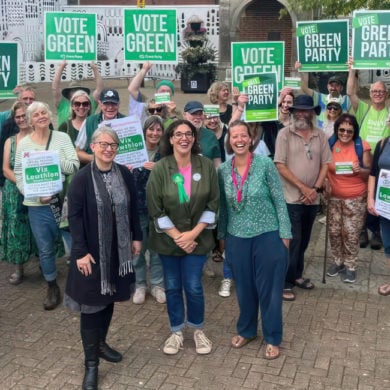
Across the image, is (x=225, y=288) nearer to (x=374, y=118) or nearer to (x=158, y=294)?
(x=158, y=294)

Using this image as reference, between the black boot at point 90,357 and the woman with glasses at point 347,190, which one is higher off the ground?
the woman with glasses at point 347,190

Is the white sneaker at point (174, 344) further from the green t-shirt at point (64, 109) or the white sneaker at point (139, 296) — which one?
the green t-shirt at point (64, 109)

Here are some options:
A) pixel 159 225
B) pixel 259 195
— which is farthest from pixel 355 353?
pixel 159 225

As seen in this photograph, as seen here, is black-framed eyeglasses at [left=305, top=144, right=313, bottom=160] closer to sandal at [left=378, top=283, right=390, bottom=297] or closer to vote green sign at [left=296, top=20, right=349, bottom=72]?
sandal at [left=378, top=283, right=390, bottom=297]

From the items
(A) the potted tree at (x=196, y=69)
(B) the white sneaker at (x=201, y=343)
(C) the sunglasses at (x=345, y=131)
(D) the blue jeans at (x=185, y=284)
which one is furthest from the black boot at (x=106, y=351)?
(A) the potted tree at (x=196, y=69)

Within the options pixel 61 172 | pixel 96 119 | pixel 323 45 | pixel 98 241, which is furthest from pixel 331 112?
pixel 98 241

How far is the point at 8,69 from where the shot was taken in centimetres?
662

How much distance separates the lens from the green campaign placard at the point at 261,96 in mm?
5984

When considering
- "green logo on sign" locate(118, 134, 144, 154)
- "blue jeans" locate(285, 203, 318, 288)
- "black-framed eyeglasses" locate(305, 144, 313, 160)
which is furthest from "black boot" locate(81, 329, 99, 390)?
"black-framed eyeglasses" locate(305, 144, 313, 160)

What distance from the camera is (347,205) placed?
6012 millimetres

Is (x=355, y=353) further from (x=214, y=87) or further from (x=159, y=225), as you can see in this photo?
(x=214, y=87)

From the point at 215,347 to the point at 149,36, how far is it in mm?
3962

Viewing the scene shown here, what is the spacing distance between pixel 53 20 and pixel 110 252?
3.85 metres

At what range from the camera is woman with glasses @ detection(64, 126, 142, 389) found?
398 centimetres
